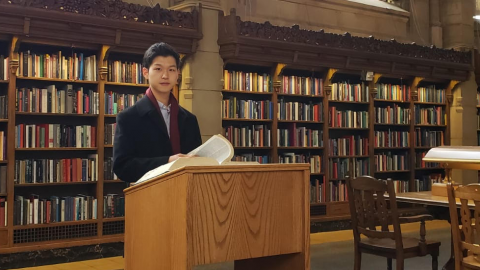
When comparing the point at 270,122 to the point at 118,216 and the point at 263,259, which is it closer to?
the point at 118,216

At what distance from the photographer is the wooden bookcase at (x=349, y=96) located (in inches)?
267

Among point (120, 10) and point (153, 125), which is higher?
point (120, 10)

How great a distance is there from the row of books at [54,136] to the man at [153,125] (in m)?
3.28

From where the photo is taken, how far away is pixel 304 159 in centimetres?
732

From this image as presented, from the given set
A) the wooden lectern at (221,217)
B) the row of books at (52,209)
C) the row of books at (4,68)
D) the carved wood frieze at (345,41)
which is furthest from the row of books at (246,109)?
the wooden lectern at (221,217)

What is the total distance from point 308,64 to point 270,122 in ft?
2.84

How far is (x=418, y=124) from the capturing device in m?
8.60

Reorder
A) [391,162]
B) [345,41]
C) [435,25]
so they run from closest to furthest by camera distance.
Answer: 1. [345,41]
2. [391,162]
3. [435,25]

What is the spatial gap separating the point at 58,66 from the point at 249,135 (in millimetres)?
2372

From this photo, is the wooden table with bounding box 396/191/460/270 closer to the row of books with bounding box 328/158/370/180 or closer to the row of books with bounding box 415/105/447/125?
the row of books with bounding box 328/158/370/180

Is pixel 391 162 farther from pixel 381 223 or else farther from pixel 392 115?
pixel 381 223

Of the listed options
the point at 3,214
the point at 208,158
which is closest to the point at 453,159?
the point at 208,158

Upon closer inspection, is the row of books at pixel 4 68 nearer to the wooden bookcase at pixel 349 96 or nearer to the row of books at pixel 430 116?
the wooden bookcase at pixel 349 96

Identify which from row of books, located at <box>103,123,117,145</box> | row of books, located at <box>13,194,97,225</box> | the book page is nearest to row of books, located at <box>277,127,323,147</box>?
row of books, located at <box>103,123,117,145</box>
